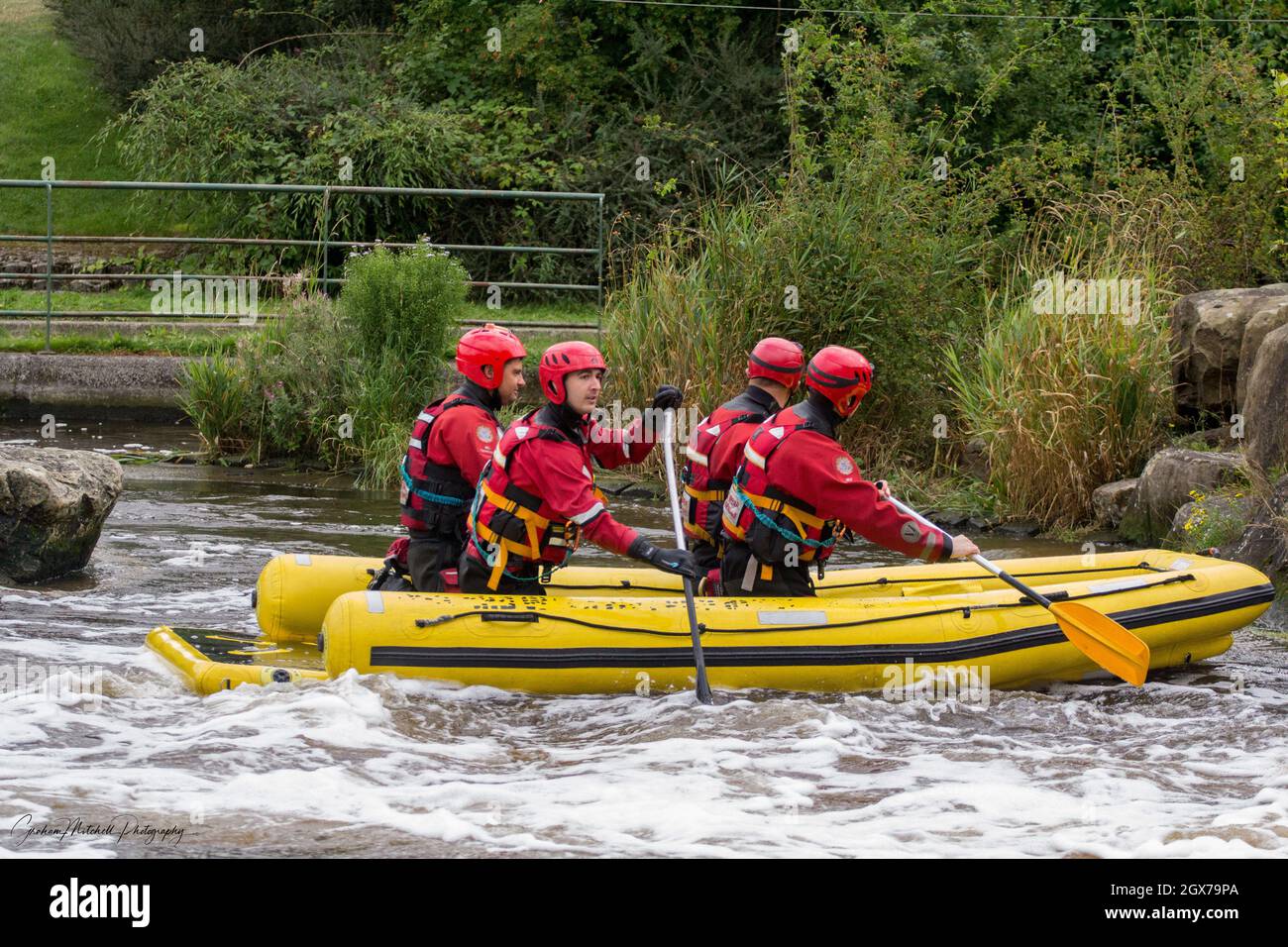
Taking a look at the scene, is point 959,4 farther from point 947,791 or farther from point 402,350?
point 947,791

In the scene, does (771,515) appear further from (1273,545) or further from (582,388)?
(1273,545)

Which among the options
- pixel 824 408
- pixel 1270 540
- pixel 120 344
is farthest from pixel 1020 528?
pixel 120 344

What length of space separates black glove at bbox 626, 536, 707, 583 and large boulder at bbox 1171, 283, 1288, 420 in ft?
17.8

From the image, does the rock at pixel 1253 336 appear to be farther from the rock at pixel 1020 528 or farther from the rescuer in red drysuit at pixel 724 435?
the rescuer in red drysuit at pixel 724 435

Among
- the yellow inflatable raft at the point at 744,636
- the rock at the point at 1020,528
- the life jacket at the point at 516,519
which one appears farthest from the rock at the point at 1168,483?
the life jacket at the point at 516,519

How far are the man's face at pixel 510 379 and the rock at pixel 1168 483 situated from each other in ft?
15.3

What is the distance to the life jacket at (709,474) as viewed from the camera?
7.66 m

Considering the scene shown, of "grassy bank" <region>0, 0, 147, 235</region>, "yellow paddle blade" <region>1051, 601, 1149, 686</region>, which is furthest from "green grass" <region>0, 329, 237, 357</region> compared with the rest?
"yellow paddle blade" <region>1051, 601, 1149, 686</region>

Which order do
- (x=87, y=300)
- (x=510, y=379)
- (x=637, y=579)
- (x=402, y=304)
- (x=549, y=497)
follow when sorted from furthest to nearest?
1. (x=87, y=300)
2. (x=402, y=304)
3. (x=637, y=579)
4. (x=510, y=379)
5. (x=549, y=497)

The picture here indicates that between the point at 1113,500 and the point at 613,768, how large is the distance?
570 centimetres

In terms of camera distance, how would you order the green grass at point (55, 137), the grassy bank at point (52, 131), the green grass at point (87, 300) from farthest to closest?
the grassy bank at point (52, 131), the green grass at point (55, 137), the green grass at point (87, 300)

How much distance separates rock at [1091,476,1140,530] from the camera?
1048cm

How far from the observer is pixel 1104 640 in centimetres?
707

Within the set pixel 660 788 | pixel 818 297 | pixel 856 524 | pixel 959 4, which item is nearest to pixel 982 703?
pixel 856 524
